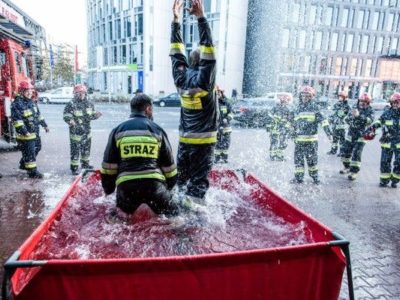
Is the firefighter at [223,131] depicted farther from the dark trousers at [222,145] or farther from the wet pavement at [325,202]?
the wet pavement at [325,202]

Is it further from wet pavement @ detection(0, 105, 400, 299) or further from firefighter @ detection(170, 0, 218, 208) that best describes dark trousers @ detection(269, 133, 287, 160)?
firefighter @ detection(170, 0, 218, 208)

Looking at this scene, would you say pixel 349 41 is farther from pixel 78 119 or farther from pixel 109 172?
pixel 109 172

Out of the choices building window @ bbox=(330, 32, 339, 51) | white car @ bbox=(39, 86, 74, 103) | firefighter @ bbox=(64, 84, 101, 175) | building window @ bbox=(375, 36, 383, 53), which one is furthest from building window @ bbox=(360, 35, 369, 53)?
firefighter @ bbox=(64, 84, 101, 175)

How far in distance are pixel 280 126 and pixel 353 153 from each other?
2.06 meters

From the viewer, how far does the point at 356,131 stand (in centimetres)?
793

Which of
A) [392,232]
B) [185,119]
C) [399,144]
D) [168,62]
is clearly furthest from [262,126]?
[168,62]

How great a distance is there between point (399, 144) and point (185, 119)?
5.01 meters

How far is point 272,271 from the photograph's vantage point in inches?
85.9

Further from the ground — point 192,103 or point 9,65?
point 9,65

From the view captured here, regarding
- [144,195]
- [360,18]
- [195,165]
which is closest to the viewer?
[144,195]

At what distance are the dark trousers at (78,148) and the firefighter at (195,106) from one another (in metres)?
3.89

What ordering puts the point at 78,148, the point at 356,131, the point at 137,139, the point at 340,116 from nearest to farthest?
1. the point at 137,139
2. the point at 78,148
3. the point at 356,131
4. the point at 340,116

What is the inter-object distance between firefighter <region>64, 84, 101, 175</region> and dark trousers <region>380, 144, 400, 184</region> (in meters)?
6.12

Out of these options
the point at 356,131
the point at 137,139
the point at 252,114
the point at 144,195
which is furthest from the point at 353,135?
the point at 252,114
